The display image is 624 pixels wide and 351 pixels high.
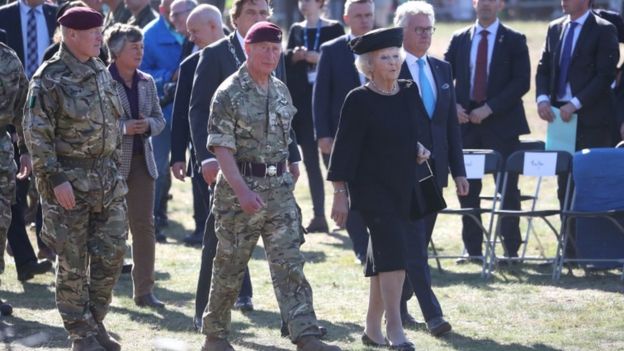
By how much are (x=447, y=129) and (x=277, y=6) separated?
27.2 m

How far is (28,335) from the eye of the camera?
26.9 ft

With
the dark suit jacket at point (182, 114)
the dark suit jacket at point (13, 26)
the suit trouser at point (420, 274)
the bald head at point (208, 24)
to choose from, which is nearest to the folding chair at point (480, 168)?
the suit trouser at point (420, 274)

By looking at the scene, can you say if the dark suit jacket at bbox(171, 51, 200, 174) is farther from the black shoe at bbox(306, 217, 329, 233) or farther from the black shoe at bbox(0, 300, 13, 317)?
the black shoe at bbox(306, 217, 329, 233)

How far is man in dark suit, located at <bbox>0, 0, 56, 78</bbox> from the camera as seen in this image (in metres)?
10.9

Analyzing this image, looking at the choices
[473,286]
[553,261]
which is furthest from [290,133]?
[553,261]

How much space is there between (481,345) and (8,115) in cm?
342

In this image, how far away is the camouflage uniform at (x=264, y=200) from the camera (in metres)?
7.06

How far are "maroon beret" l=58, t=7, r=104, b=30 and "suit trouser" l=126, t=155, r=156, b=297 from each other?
1.80 meters

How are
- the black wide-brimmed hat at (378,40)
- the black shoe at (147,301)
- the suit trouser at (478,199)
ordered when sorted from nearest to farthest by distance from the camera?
the black wide-brimmed hat at (378,40)
the black shoe at (147,301)
the suit trouser at (478,199)

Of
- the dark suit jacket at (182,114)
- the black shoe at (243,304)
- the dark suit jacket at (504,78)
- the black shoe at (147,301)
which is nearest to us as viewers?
the dark suit jacket at (182,114)

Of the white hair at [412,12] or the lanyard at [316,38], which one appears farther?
the lanyard at [316,38]

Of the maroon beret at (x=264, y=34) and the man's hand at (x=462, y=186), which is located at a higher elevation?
the maroon beret at (x=264, y=34)

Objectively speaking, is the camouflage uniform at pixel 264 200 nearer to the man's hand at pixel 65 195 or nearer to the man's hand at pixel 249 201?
the man's hand at pixel 249 201

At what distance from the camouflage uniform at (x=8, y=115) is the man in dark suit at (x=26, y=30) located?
8.94 ft
